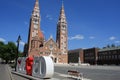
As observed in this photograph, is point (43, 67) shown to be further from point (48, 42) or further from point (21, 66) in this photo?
point (48, 42)

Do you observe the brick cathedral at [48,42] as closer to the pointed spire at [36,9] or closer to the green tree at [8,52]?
the pointed spire at [36,9]

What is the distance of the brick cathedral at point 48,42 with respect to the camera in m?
94.7

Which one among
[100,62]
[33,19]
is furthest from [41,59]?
[100,62]

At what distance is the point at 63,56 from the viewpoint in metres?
99.8

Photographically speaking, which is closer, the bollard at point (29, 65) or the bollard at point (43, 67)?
the bollard at point (43, 67)

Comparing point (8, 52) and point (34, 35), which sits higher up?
point (34, 35)

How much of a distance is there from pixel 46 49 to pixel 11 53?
1729cm

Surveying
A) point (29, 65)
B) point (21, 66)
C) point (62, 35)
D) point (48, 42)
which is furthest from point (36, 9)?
point (29, 65)

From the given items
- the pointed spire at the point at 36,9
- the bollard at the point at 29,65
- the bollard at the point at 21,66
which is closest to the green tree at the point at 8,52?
the pointed spire at the point at 36,9

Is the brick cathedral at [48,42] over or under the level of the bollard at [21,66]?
over

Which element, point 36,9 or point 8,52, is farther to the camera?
point 36,9

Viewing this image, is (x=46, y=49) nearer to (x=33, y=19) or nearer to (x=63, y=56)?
(x=63, y=56)

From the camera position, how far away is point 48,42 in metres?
97.9

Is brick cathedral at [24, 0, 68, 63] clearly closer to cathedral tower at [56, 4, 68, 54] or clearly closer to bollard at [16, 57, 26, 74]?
cathedral tower at [56, 4, 68, 54]
